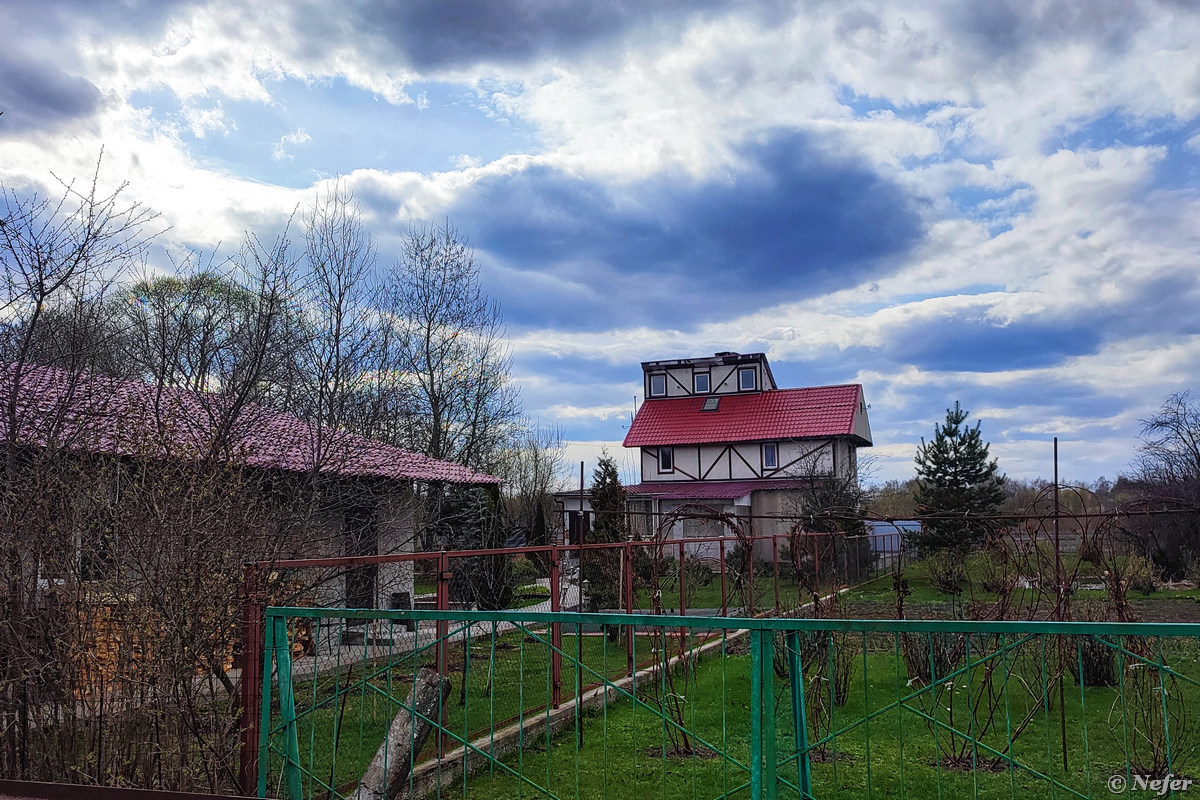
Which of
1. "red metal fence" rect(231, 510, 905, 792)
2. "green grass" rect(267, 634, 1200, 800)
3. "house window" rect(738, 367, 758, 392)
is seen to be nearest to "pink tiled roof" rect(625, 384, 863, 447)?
"house window" rect(738, 367, 758, 392)

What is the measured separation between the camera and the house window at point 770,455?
107ft

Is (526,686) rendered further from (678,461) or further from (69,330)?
(678,461)

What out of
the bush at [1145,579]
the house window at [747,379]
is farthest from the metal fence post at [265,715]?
the house window at [747,379]

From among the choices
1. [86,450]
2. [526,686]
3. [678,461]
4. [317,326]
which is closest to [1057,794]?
[526,686]

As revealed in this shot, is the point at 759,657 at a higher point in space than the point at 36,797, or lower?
higher

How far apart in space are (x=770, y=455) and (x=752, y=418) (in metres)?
1.58

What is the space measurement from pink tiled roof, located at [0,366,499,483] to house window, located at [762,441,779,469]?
17.6 m

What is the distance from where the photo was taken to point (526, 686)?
937 centimetres

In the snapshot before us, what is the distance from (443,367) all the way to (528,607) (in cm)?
Result: 916

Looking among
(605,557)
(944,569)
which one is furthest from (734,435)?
(605,557)

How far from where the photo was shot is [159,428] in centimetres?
584

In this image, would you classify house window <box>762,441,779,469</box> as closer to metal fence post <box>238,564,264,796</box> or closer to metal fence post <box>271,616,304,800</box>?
metal fence post <box>238,564,264,796</box>

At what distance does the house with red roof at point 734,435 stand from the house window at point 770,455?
4 centimetres

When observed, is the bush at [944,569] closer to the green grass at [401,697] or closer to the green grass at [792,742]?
the green grass at [792,742]
